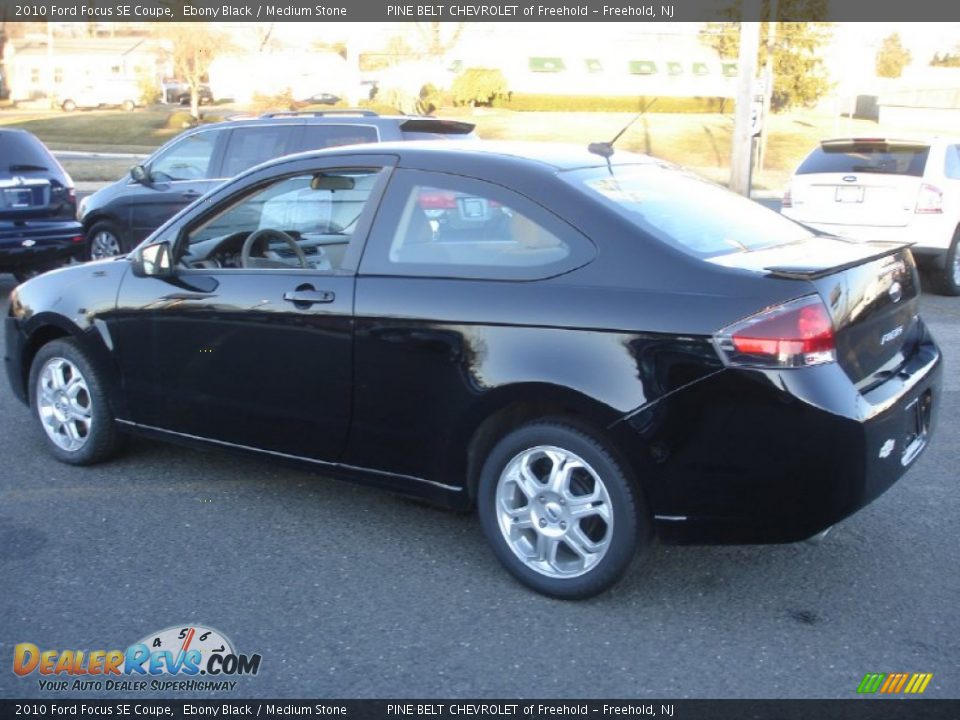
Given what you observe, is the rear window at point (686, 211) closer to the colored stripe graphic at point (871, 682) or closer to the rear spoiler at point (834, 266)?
the rear spoiler at point (834, 266)

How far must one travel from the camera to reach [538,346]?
3924mm

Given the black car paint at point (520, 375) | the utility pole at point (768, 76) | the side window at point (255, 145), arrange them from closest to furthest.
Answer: the black car paint at point (520, 375) → the side window at point (255, 145) → the utility pole at point (768, 76)

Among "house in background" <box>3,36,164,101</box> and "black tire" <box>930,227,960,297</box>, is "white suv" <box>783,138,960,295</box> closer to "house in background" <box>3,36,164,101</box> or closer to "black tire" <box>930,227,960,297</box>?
"black tire" <box>930,227,960,297</box>

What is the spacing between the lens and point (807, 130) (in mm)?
42656

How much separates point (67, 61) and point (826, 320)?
236ft

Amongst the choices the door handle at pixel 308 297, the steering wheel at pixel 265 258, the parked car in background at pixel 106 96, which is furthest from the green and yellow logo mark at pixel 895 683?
the parked car in background at pixel 106 96

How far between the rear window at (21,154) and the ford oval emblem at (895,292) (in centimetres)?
897

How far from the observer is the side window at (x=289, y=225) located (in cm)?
467

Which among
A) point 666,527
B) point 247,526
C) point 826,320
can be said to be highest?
point 826,320

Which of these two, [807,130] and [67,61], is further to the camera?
[67,61]

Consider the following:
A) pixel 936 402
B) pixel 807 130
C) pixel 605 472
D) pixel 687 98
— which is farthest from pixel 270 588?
pixel 687 98

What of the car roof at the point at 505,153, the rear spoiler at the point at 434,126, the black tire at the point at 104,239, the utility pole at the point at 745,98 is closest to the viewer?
the car roof at the point at 505,153

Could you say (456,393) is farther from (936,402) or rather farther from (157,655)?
(936,402)

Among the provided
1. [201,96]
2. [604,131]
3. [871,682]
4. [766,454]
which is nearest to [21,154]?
[766,454]
